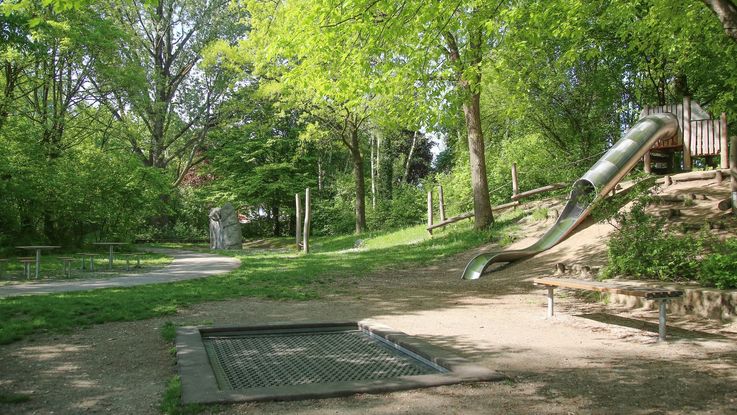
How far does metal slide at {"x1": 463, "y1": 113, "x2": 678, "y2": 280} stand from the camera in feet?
39.0

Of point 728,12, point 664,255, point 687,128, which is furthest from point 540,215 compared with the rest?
point 728,12

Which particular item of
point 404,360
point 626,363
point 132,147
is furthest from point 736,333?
point 132,147

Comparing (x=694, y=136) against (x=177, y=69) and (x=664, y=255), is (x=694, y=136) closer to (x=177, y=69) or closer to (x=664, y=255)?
(x=664, y=255)

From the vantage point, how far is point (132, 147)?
1088 inches

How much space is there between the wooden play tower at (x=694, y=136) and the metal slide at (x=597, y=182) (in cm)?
34

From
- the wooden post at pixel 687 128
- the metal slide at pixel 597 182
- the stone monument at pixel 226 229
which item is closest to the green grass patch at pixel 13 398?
the metal slide at pixel 597 182

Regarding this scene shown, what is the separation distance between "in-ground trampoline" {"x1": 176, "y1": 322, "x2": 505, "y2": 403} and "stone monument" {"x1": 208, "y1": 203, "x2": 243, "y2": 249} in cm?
1936

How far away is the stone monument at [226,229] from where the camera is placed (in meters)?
25.0

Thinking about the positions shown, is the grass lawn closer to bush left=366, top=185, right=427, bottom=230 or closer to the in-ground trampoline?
the in-ground trampoline

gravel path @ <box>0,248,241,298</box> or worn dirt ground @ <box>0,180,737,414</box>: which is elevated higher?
gravel path @ <box>0,248,241,298</box>

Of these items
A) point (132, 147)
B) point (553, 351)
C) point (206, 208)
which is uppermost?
point (132, 147)

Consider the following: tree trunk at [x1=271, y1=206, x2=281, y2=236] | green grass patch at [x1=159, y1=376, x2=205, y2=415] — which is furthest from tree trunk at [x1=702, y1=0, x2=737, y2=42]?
tree trunk at [x1=271, y1=206, x2=281, y2=236]

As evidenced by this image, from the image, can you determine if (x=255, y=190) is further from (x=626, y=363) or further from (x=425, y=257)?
(x=626, y=363)

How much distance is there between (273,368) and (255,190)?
29305 mm
